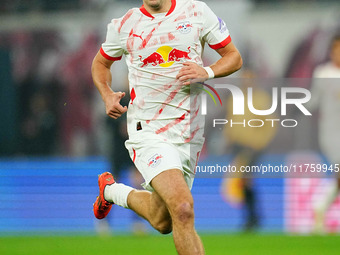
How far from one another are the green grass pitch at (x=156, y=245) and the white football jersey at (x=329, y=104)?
122 centimetres

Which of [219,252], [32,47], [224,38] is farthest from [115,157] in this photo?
[224,38]

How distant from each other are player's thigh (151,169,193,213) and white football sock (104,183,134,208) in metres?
0.92

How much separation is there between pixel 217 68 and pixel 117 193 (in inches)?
58.7

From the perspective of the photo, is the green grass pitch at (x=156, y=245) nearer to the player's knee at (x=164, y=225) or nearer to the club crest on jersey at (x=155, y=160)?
the player's knee at (x=164, y=225)

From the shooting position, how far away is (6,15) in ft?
49.5

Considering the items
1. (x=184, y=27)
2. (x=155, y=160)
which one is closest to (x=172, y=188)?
(x=155, y=160)

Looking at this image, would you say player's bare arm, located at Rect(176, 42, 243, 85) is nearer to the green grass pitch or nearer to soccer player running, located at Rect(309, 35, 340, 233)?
the green grass pitch

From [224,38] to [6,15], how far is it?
9.62m

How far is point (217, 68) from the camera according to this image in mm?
6129

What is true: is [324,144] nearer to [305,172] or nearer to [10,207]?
[305,172]

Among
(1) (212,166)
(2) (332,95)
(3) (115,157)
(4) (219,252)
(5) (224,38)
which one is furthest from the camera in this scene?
(1) (212,166)

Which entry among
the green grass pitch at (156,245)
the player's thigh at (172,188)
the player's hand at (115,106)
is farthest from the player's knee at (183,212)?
the green grass pitch at (156,245)

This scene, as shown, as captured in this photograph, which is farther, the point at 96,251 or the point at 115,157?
the point at 115,157

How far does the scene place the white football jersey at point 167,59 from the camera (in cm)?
610
